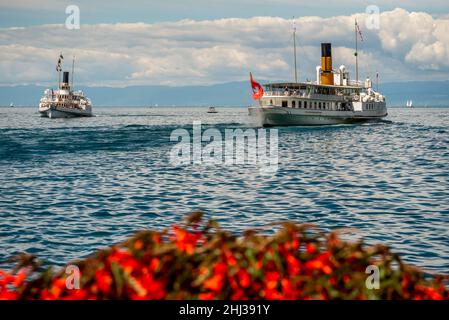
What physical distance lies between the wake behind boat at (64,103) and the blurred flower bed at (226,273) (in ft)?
434

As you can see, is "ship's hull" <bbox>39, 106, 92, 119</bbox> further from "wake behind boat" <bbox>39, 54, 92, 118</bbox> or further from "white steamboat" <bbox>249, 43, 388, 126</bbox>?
"white steamboat" <bbox>249, 43, 388, 126</bbox>

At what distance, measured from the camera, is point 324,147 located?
173ft

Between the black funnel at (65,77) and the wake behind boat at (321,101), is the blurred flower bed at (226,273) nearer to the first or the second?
the wake behind boat at (321,101)

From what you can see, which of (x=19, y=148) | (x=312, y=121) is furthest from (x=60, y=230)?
(x=312, y=121)

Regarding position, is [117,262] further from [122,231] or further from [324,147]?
[324,147]

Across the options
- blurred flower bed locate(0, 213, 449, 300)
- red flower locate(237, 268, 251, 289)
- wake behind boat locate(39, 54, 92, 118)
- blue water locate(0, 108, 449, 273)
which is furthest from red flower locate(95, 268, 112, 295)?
wake behind boat locate(39, 54, 92, 118)

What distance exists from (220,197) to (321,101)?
6437cm

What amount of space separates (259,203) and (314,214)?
3.13 metres

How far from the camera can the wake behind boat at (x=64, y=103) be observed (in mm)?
132125

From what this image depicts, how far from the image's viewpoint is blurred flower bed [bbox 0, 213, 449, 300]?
302 cm

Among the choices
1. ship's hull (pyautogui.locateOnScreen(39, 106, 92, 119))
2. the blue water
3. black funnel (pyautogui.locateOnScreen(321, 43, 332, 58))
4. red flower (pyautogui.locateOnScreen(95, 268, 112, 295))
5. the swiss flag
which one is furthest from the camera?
ship's hull (pyautogui.locateOnScreen(39, 106, 92, 119))

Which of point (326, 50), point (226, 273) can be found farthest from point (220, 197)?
point (326, 50)

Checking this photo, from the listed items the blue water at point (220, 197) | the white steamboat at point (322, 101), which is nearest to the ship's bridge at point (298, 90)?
the white steamboat at point (322, 101)

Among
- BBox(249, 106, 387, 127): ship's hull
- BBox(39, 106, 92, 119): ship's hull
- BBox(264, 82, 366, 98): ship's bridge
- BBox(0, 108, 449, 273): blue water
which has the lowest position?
BBox(0, 108, 449, 273): blue water
